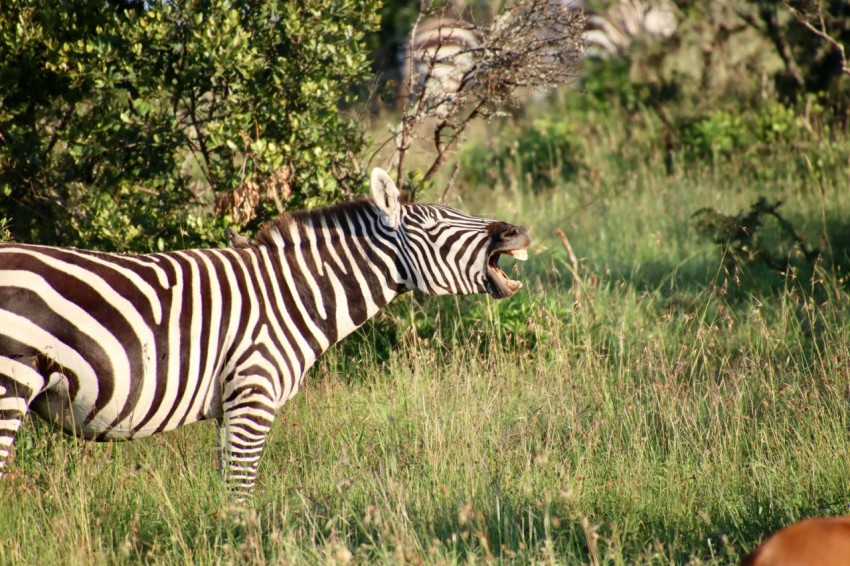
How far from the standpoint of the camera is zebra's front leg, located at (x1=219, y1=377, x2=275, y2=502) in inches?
180

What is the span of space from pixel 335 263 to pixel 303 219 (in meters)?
→ 0.32

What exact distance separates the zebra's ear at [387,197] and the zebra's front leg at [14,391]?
194cm

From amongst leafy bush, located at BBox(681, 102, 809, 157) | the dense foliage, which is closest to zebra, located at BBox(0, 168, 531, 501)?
the dense foliage

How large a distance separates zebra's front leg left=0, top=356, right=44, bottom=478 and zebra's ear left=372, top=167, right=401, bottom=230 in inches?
76.4

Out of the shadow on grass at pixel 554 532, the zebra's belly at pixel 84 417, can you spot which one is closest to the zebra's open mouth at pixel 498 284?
the shadow on grass at pixel 554 532

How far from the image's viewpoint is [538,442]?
4941 mm

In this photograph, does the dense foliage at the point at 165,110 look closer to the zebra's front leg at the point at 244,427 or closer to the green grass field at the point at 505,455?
the green grass field at the point at 505,455

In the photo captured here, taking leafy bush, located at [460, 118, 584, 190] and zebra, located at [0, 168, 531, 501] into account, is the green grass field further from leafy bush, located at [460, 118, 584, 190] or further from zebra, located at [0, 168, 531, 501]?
leafy bush, located at [460, 118, 584, 190]

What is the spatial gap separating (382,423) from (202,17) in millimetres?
2926

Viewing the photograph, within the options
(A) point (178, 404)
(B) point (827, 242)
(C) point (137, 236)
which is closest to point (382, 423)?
(A) point (178, 404)

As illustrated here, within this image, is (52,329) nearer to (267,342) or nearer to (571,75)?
(267,342)

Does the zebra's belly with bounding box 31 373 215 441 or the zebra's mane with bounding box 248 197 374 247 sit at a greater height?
the zebra's mane with bounding box 248 197 374 247

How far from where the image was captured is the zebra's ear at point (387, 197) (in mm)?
4961

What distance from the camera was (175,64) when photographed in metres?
6.39
